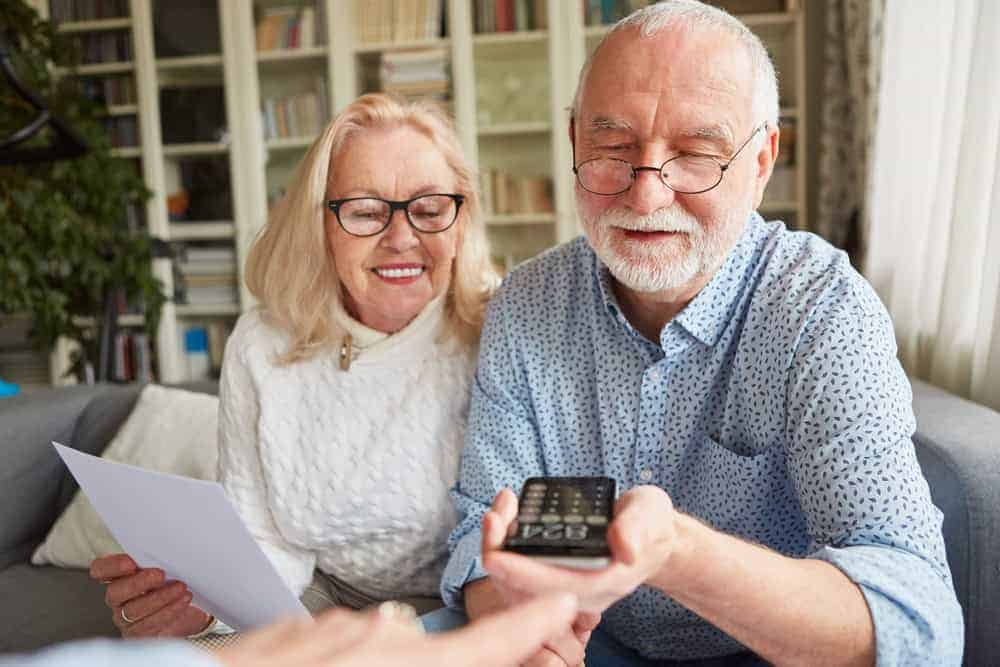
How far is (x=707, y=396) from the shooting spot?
1.06 metres

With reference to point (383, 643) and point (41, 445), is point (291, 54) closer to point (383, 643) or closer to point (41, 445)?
point (41, 445)

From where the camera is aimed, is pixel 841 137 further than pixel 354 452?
Yes

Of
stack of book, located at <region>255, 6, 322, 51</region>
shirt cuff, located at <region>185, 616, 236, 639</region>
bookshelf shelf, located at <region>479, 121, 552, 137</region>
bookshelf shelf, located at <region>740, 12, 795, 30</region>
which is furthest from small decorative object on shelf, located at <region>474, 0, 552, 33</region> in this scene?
shirt cuff, located at <region>185, 616, 236, 639</region>

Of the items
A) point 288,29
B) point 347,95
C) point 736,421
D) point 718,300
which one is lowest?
point 736,421

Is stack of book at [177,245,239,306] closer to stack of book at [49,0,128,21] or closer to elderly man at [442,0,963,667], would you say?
stack of book at [49,0,128,21]

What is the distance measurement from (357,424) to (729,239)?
605 mm

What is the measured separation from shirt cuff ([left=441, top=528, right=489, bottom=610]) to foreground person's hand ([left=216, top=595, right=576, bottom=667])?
49 centimetres

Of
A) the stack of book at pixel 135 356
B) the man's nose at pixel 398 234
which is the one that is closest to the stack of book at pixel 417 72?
the stack of book at pixel 135 356

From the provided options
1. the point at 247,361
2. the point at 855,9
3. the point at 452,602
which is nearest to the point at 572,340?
the point at 452,602

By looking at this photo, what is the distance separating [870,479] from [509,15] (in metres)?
2.99

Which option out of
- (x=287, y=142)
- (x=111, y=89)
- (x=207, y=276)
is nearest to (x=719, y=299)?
(x=287, y=142)

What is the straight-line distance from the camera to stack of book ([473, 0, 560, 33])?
3.41 m

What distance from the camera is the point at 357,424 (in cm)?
127

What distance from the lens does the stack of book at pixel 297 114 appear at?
11.8ft
